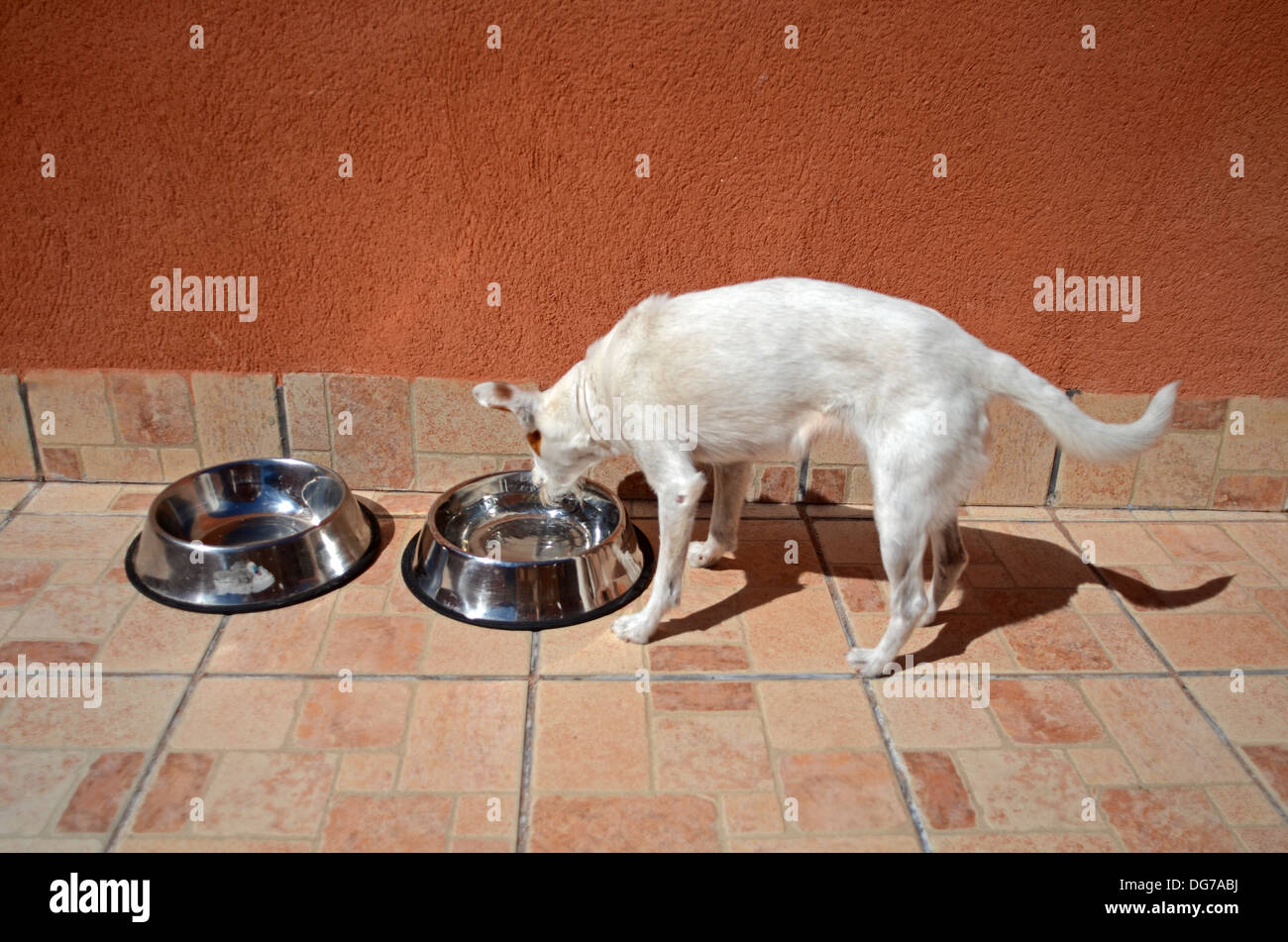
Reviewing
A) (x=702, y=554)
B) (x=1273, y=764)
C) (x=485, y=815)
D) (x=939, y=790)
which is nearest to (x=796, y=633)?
(x=702, y=554)

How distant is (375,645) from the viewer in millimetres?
4023

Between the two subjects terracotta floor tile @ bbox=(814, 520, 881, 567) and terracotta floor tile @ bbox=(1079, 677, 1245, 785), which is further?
terracotta floor tile @ bbox=(814, 520, 881, 567)

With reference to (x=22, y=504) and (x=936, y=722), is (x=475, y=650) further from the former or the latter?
(x=22, y=504)

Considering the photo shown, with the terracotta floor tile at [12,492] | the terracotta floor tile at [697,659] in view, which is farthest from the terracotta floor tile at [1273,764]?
the terracotta floor tile at [12,492]

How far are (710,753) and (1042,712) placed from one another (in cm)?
140

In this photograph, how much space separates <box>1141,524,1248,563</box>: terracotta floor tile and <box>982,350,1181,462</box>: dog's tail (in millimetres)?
1759

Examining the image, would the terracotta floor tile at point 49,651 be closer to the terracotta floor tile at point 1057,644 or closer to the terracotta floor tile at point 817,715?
the terracotta floor tile at point 817,715

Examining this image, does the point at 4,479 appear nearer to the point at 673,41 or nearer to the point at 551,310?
the point at 551,310

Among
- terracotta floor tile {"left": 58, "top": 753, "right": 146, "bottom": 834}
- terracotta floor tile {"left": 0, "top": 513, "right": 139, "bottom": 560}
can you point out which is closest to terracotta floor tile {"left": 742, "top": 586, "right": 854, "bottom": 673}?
terracotta floor tile {"left": 58, "top": 753, "right": 146, "bottom": 834}

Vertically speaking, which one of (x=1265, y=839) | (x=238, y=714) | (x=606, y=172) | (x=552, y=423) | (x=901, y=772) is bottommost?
(x=1265, y=839)

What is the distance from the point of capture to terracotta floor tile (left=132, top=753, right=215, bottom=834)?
10.3 ft

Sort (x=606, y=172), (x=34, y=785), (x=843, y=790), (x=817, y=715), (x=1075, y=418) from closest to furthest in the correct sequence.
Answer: (x=34, y=785), (x=843, y=790), (x=1075, y=418), (x=817, y=715), (x=606, y=172)

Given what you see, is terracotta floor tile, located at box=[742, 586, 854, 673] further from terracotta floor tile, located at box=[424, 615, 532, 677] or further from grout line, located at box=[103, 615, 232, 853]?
grout line, located at box=[103, 615, 232, 853]

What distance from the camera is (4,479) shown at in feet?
16.9
